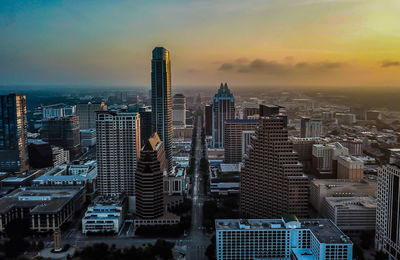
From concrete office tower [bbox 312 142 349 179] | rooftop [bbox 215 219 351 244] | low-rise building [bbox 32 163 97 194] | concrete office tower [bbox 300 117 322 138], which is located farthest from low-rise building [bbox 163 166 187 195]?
concrete office tower [bbox 300 117 322 138]

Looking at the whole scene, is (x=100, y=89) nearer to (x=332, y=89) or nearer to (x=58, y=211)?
(x=58, y=211)

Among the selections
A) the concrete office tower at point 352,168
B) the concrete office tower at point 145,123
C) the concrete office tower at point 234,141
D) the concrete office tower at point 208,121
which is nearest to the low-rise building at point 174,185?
the concrete office tower at point 145,123

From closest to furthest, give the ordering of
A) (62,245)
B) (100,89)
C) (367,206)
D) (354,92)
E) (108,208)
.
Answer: (62,245) → (367,206) → (108,208) → (354,92) → (100,89)

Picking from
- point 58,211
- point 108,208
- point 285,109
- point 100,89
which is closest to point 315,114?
point 285,109

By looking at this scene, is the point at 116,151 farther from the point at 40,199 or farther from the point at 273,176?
the point at 273,176

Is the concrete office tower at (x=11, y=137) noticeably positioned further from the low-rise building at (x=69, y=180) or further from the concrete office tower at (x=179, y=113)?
the concrete office tower at (x=179, y=113)

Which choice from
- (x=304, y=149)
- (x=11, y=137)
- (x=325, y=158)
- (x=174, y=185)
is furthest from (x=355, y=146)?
(x=11, y=137)

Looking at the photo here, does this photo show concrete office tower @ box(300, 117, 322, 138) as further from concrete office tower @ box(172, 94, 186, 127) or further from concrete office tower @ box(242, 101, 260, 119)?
concrete office tower @ box(172, 94, 186, 127)
